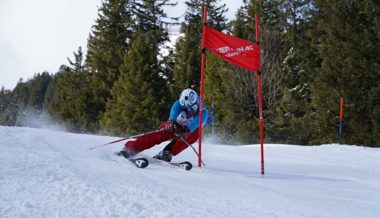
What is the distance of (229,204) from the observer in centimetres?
382

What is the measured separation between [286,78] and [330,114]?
3726 millimetres

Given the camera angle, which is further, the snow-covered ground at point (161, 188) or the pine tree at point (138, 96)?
the pine tree at point (138, 96)

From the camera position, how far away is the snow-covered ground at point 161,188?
3.37m

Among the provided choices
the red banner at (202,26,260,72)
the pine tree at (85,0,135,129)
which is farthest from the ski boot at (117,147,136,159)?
the pine tree at (85,0,135,129)

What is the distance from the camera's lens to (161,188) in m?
4.25

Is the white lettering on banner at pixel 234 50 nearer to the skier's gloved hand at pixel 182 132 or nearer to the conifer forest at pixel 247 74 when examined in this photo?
the skier's gloved hand at pixel 182 132

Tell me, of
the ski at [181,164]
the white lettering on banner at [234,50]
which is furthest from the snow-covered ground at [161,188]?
the white lettering on banner at [234,50]

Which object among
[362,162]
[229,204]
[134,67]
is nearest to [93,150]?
[229,204]

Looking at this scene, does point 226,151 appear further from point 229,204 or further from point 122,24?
point 122,24

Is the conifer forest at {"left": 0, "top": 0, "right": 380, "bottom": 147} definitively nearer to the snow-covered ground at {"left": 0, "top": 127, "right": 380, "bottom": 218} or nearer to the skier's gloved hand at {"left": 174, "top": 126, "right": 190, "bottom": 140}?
the snow-covered ground at {"left": 0, "top": 127, "right": 380, "bottom": 218}

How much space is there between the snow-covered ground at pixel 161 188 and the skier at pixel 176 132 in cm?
48

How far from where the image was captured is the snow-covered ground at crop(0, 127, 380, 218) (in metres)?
3.37

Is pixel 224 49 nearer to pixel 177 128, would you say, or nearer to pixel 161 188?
pixel 177 128

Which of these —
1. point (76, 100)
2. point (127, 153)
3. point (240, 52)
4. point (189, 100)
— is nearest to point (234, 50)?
point (240, 52)
